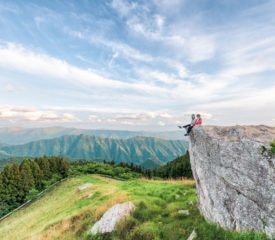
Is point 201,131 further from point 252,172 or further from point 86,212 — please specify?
point 86,212

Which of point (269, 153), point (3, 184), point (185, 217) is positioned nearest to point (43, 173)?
point (3, 184)

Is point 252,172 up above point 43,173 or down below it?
above

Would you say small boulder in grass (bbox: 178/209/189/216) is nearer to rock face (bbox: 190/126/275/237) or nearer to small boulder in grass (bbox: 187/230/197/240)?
rock face (bbox: 190/126/275/237)

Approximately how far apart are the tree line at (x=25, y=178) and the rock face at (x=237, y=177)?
73.3 meters

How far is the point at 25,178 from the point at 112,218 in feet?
259

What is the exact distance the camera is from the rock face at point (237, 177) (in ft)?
40.9

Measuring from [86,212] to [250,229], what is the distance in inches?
544

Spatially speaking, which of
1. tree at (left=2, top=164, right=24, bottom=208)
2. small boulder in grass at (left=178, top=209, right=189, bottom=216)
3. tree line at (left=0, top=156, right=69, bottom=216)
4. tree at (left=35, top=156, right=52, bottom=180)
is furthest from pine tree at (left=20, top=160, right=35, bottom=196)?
small boulder in grass at (left=178, top=209, right=189, bottom=216)

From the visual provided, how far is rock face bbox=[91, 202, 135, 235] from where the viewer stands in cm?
1811

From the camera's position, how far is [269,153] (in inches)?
498

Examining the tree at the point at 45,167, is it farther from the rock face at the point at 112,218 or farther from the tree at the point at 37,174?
the rock face at the point at 112,218

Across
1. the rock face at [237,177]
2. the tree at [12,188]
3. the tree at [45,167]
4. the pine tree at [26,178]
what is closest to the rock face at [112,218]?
the rock face at [237,177]

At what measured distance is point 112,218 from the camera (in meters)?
18.7

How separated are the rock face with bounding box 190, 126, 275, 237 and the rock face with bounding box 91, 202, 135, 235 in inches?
197
